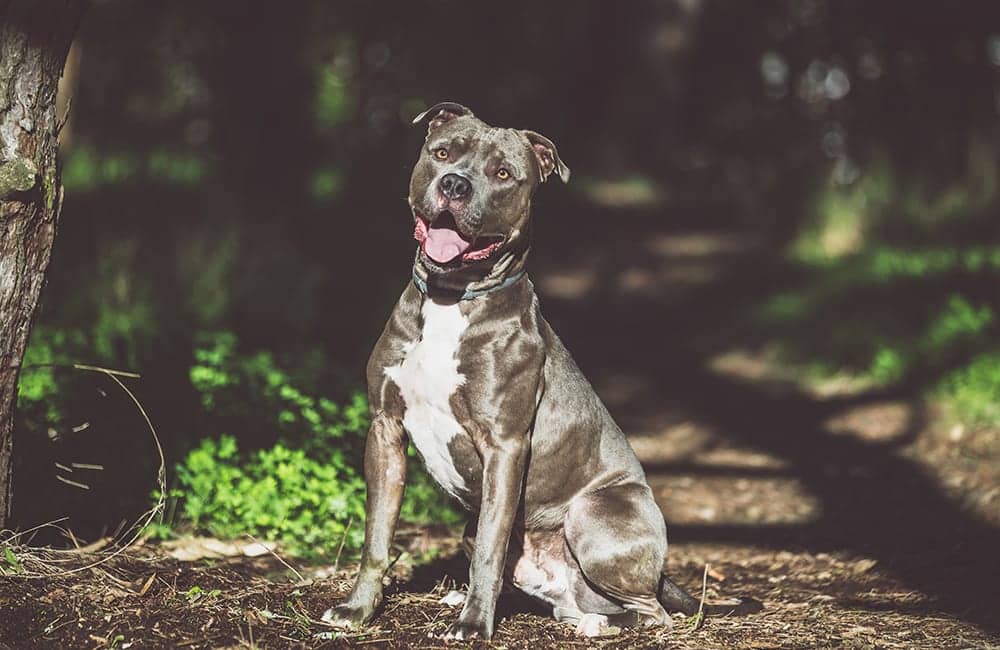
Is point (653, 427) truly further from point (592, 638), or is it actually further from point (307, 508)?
point (592, 638)

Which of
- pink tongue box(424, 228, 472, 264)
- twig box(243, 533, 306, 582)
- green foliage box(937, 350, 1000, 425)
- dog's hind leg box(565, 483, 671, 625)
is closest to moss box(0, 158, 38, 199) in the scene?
pink tongue box(424, 228, 472, 264)

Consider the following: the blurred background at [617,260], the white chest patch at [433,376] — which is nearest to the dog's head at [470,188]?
the white chest patch at [433,376]

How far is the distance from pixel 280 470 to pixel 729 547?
2341 millimetres

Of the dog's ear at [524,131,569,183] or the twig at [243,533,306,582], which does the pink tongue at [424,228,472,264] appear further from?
the twig at [243,533,306,582]

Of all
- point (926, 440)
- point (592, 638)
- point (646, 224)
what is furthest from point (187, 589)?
point (646, 224)

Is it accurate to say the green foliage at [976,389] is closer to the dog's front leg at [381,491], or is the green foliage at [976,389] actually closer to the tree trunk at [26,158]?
the dog's front leg at [381,491]

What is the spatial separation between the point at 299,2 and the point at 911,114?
8065 mm

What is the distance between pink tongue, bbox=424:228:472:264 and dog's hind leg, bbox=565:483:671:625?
3.63ft

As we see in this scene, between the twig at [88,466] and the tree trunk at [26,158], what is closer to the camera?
the tree trunk at [26,158]

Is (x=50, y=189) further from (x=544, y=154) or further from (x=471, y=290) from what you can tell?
(x=544, y=154)

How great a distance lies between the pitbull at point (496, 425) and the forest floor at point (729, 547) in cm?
19

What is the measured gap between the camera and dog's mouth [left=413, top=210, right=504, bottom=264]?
392 cm

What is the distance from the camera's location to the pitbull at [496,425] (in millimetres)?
3977

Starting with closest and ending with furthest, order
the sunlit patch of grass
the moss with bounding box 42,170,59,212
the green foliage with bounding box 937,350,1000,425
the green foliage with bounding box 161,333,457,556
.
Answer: the moss with bounding box 42,170,59,212, the green foliage with bounding box 161,333,457,556, the green foliage with bounding box 937,350,1000,425, the sunlit patch of grass
